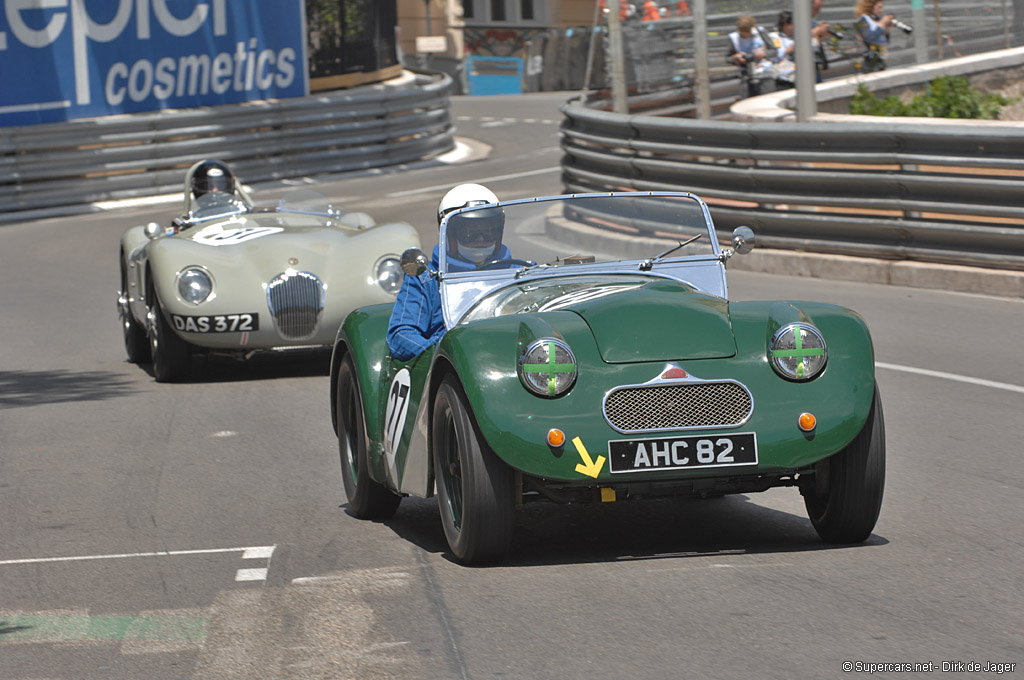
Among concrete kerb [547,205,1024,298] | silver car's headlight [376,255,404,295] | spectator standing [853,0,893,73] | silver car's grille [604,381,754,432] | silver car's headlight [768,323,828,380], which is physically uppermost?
spectator standing [853,0,893,73]

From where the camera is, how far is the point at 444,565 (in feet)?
18.8

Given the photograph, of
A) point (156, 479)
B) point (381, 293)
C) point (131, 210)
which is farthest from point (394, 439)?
point (131, 210)

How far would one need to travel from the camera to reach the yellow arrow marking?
5.30 meters

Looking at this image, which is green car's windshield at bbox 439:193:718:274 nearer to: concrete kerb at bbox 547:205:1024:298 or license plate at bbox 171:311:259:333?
license plate at bbox 171:311:259:333

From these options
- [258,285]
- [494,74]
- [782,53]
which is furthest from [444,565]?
[494,74]

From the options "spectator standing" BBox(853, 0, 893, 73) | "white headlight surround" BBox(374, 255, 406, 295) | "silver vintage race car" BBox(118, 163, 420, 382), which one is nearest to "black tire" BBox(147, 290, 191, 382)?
"silver vintage race car" BBox(118, 163, 420, 382)

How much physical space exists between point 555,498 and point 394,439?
1.03 meters

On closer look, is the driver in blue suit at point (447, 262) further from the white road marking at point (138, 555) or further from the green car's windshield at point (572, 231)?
the white road marking at point (138, 555)

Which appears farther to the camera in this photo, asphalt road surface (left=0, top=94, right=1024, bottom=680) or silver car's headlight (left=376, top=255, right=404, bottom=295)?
silver car's headlight (left=376, top=255, right=404, bottom=295)

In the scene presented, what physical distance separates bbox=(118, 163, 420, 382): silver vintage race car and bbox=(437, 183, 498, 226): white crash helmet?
3990 mm

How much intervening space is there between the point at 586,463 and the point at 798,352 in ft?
2.77

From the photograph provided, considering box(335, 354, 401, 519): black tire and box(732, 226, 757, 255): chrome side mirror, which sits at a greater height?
box(732, 226, 757, 255): chrome side mirror

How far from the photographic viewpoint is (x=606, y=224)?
7102 mm

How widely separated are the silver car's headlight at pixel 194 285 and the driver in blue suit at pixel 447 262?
432 cm
